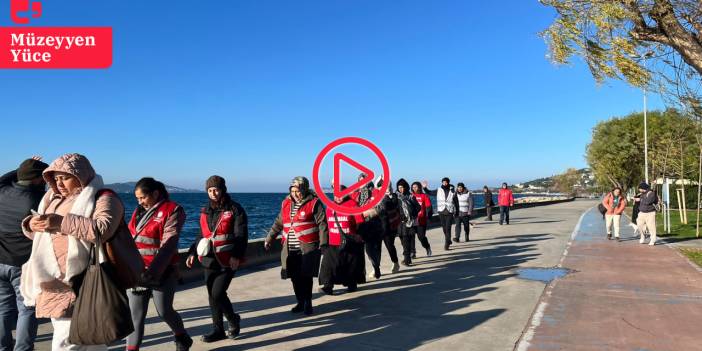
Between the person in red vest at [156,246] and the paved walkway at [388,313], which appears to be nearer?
the person in red vest at [156,246]

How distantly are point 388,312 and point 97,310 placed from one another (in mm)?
4172

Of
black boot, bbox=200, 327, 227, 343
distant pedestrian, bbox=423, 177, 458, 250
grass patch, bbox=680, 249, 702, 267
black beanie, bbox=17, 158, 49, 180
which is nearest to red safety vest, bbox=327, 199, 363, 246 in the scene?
black boot, bbox=200, 327, 227, 343

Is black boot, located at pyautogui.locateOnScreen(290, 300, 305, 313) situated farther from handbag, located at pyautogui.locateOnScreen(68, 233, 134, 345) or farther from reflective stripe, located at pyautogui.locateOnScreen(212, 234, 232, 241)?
handbag, located at pyautogui.locateOnScreen(68, 233, 134, 345)

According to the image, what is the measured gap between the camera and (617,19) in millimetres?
9570

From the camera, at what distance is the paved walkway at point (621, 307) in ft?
17.9

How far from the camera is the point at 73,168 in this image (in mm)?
3355

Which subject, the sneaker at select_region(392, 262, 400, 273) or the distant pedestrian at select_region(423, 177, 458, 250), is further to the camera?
the distant pedestrian at select_region(423, 177, 458, 250)

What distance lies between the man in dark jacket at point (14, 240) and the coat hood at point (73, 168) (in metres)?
1.33

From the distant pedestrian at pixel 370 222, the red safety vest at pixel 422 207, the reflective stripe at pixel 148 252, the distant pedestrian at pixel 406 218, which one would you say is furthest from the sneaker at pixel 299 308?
the red safety vest at pixel 422 207

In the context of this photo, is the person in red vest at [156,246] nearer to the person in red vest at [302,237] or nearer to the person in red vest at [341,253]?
the person in red vest at [302,237]

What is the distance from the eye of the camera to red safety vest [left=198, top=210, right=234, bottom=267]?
548 cm

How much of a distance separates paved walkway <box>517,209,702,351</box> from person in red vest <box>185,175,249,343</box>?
3155 mm

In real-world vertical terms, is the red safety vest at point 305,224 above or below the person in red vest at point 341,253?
above

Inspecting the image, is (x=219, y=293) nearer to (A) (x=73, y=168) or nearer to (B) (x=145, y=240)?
(B) (x=145, y=240)
